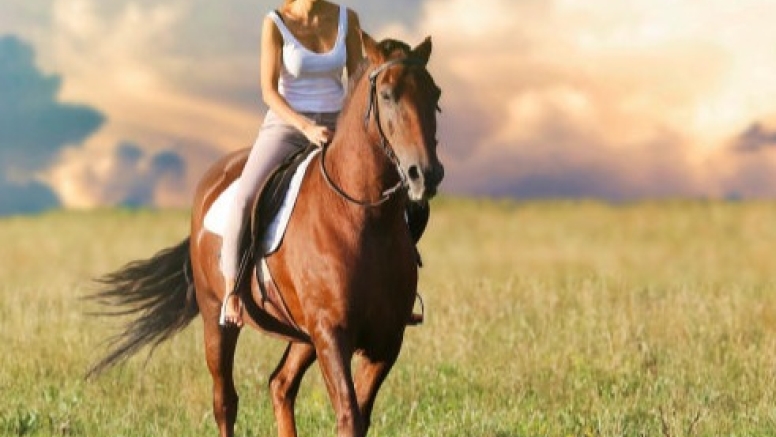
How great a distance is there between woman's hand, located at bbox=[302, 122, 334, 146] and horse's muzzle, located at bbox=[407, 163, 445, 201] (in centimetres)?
134

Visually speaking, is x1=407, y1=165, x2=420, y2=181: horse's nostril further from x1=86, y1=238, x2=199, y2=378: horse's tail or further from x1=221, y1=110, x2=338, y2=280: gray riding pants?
x1=86, y1=238, x2=199, y2=378: horse's tail

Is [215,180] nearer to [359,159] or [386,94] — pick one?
[359,159]

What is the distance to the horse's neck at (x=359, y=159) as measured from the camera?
695 cm

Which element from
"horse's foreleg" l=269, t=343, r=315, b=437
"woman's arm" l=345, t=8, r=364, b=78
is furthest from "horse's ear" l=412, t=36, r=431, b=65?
"horse's foreleg" l=269, t=343, r=315, b=437

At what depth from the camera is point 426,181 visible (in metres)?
6.28

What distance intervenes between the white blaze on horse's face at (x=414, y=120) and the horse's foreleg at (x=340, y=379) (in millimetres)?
1136

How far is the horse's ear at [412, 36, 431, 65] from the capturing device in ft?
22.0

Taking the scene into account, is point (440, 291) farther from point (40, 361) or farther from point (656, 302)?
point (40, 361)

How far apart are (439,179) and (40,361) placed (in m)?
6.47

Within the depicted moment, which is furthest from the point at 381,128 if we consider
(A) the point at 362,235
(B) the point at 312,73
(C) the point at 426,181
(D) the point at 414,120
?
(B) the point at 312,73

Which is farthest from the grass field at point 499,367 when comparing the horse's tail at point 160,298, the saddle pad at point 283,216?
the saddle pad at point 283,216

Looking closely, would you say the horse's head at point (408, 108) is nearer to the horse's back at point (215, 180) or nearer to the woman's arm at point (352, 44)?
the woman's arm at point (352, 44)

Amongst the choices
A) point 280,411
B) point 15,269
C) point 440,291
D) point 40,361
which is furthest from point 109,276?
point 15,269

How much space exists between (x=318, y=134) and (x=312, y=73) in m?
0.54
